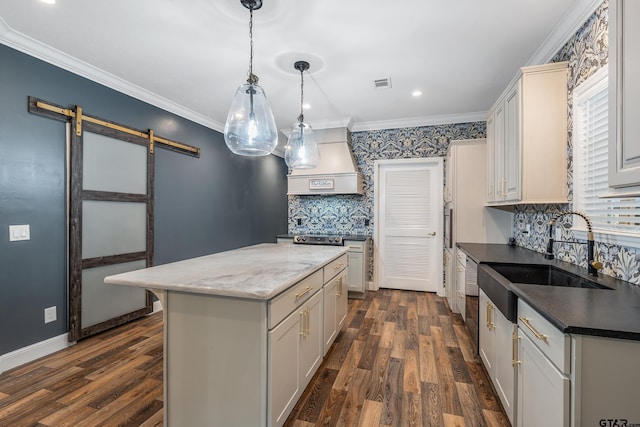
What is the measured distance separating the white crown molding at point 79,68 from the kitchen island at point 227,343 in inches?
87.8

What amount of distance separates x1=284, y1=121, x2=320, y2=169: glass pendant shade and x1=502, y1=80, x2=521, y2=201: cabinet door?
167 centimetres

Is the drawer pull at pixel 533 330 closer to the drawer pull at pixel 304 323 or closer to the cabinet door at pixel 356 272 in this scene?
the drawer pull at pixel 304 323

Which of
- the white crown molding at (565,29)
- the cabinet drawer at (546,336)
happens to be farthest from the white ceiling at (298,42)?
the cabinet drawer at (546,336)

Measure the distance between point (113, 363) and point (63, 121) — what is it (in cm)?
217

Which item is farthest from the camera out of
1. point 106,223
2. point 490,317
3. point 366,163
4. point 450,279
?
point 366,163

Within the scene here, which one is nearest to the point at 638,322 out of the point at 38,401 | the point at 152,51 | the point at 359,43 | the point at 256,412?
the point at 256,412

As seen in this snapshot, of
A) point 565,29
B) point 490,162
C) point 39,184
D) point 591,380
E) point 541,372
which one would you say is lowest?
point 541,372

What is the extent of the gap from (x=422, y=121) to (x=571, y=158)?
8.27 feet

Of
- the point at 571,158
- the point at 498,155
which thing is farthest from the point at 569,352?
the point at 498,155

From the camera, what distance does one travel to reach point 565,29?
2.11 m

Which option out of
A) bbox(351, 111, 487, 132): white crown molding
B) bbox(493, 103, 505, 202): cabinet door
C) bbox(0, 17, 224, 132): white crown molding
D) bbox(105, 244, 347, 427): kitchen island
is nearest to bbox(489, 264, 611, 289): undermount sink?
bbox(493, 103, 505, 202): cabinet door

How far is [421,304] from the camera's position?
397 centimetres

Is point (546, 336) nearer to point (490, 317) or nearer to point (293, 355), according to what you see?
point (490, 317)

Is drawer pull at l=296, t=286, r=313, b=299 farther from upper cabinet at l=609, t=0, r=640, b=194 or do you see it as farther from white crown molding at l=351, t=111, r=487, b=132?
white crown molding at l=351, t=111, r=487, b=132
